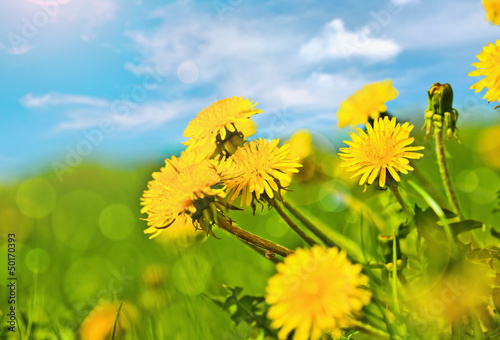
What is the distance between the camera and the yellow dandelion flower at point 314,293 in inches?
22.0

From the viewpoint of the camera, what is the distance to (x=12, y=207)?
2.61m

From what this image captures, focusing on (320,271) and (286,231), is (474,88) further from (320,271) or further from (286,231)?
(286,231)

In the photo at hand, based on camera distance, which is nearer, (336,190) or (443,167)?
(443,167)

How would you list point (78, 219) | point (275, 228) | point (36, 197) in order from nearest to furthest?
point (275, 228), point (78, 219), point (36, 197)

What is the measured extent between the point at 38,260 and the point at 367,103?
4.82 ft

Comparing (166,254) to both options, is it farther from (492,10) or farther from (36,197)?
(36,197)

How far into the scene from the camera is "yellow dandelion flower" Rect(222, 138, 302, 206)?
0.77m

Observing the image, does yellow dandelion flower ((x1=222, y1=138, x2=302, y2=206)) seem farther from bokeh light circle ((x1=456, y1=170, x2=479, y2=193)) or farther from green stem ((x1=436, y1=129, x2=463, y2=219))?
bokeh light circle ((x1=456, y1=170, x2=479, y2=193))

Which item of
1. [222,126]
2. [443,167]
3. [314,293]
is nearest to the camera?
[314,293]

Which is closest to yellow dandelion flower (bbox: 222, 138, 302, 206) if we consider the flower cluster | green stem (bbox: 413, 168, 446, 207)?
the flower cluster

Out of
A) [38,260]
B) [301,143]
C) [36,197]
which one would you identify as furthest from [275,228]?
[36,197]

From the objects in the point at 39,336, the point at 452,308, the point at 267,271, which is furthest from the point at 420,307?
the point at 39,336

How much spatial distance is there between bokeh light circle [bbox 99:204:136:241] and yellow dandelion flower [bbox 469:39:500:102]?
149 centimetres

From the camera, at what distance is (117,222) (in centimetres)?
208
